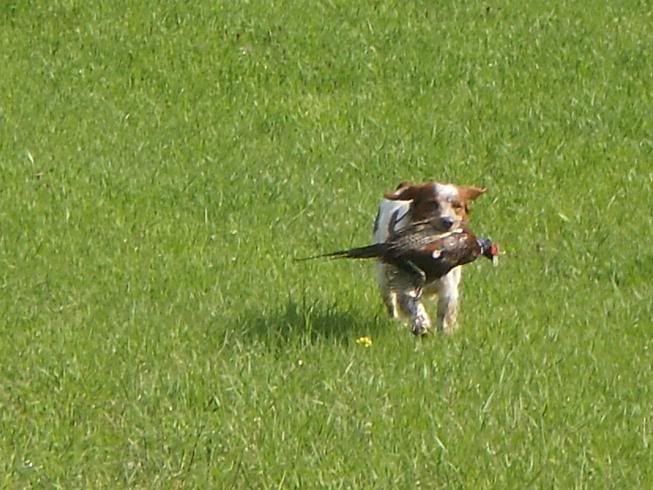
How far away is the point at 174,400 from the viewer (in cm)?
664

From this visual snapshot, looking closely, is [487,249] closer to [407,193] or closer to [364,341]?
[407,193]

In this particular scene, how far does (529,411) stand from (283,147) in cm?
578

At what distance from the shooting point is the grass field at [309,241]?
6.15m

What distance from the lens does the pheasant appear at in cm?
739

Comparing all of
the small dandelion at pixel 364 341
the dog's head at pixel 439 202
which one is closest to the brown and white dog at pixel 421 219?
the dog's head at pixel 439 202

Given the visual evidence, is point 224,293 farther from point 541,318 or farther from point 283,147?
point 283,147

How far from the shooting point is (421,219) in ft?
24.7

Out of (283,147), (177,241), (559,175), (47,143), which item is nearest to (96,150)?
(47,143)

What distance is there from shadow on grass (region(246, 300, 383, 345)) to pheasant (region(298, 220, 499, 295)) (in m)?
0.42

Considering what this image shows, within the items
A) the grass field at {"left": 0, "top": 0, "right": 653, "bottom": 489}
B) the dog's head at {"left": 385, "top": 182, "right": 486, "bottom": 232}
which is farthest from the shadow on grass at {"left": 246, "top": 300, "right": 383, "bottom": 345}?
the dog's head at {"left": 385, "top": 182, "right": 486, "bottom": 232}

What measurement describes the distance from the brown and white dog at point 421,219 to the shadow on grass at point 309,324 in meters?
0.21

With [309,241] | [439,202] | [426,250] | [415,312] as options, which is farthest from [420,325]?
[309,241]

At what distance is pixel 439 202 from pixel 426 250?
272 millimetres

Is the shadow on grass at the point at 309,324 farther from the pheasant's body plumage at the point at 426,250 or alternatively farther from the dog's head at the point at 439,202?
the dog's head at the point at 439,202
